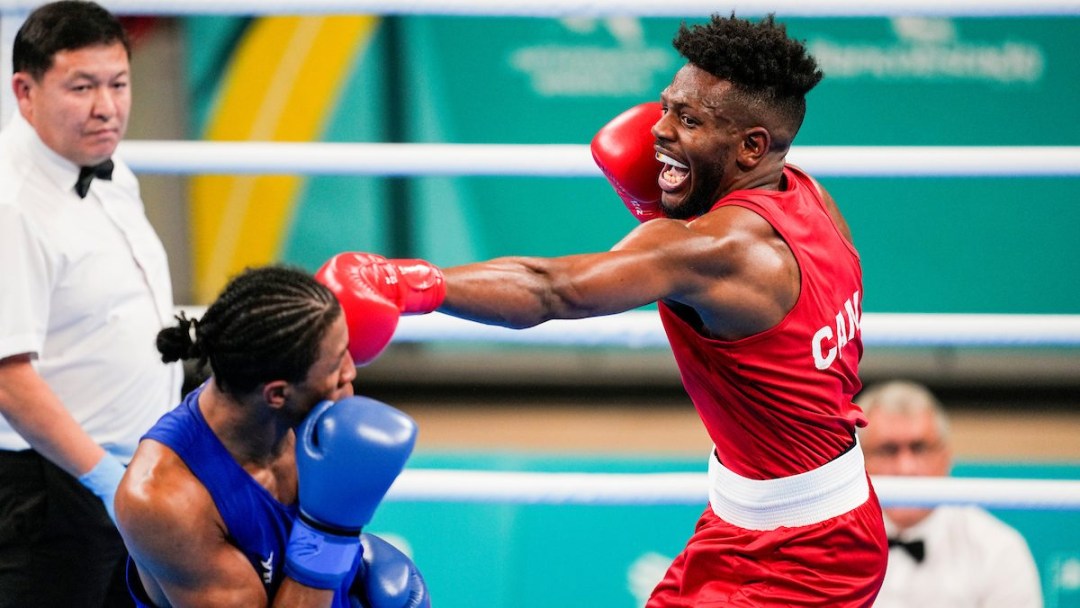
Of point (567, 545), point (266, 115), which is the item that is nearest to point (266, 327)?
point (567, 545)

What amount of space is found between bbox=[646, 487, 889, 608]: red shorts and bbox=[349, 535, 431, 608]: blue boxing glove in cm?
43

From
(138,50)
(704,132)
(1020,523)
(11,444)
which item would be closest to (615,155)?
(704,132)

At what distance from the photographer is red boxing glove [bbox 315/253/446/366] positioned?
1747 millimetres

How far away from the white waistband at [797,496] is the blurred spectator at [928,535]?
36.5 inches

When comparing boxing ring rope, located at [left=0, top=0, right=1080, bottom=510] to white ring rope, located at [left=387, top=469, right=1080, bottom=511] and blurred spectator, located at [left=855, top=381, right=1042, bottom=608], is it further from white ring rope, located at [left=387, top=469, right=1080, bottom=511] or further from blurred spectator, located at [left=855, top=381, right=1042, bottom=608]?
blurred spectator, located at [left=855, top=381, right=1042, bottom=608]

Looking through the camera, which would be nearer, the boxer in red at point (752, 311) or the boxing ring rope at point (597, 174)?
the boxer in red at point (752, 311)

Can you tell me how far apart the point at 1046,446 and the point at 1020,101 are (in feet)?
4.71

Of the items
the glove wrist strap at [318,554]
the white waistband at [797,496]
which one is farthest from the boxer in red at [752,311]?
the glove wrist strap at [318,554]

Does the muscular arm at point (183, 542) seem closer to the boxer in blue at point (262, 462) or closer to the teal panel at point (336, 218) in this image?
the boxer in blue at point (262, 462)

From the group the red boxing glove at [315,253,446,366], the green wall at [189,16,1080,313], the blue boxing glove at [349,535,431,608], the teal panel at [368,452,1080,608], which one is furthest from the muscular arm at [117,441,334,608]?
the green wall at [189,16,1080,313]

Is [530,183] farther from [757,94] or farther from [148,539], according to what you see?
[148,539]

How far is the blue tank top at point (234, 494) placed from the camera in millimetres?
1836

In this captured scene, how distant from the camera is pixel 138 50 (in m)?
5.51

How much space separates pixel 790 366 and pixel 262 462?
2.58 feet
